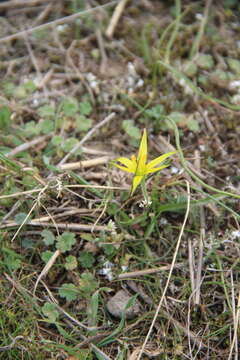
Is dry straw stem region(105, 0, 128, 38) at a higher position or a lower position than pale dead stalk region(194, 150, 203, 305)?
higher

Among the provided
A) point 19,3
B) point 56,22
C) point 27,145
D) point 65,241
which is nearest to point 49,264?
point 65,241

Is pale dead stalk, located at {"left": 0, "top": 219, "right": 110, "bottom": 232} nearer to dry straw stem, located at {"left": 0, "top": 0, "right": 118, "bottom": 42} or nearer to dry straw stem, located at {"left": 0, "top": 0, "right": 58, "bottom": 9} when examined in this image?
dry straw stem, located at {"left": 0, "top": 0, "right": 118, "bottom": 42}

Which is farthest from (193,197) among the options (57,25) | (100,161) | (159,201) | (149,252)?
(57,25)

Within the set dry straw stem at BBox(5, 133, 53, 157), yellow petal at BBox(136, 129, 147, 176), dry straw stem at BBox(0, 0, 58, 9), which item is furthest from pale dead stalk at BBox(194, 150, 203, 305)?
dry straw stem at BBox(0, 0, 58, 9)

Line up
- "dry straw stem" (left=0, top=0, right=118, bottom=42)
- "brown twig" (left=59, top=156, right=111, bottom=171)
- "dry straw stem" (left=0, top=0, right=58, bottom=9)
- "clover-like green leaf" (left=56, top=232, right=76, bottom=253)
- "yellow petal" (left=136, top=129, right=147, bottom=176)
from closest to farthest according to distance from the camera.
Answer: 1. "yellow petal" (left=136, top=129, right=147, bottom=176)
2. "clover-like green leaf" (left=56, top=232, right=76, bottom=253)
3. "brown twig" (left=59, top=156, right=111, bottom=171)
4. "dry straw stem" (left=0, top=0, right=118, bottom=42)
5. "dry straw stem" (left=0, top=0, right=58, bottom=9)

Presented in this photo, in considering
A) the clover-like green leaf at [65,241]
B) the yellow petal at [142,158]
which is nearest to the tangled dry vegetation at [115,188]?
the clover-like green leaf at [65,241]

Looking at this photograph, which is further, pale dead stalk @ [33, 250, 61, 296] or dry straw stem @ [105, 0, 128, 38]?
dry straw stem @ [105, 0, 128, 38]

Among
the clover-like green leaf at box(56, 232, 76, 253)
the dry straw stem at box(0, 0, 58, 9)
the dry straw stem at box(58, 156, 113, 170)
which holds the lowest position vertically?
the clover-like green leaf at box(56, 232, 76, 253)

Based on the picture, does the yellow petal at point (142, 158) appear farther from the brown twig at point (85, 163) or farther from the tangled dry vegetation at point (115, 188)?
the brown twig at point (85, 163)
